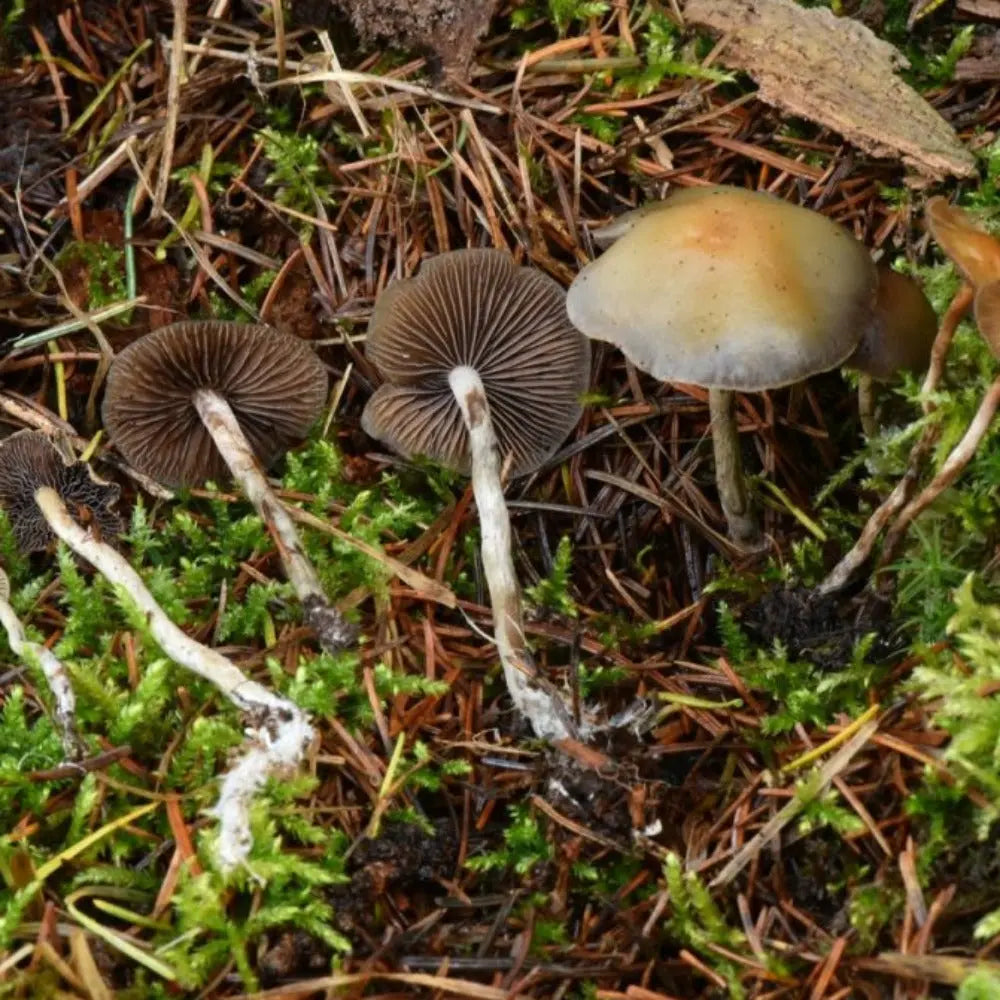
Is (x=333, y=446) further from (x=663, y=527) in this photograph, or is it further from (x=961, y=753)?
(x=961, y=753)

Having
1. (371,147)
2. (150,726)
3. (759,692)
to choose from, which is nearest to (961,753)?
(759,692)

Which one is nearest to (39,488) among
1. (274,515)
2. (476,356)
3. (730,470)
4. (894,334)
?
(274,515)

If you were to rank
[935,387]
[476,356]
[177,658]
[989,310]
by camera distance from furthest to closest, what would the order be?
1. [476,356]
2. [177,658]
3. [935,387]
4. [989,310]

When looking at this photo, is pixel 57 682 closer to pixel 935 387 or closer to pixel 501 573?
pixel 501 573

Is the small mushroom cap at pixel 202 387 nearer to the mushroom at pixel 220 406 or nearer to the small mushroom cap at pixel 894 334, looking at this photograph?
the mushroom at pixel 220 406

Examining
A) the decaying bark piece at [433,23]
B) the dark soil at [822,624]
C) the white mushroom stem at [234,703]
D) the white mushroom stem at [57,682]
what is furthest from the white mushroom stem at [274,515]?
the decaying bark piece at [433,23]
